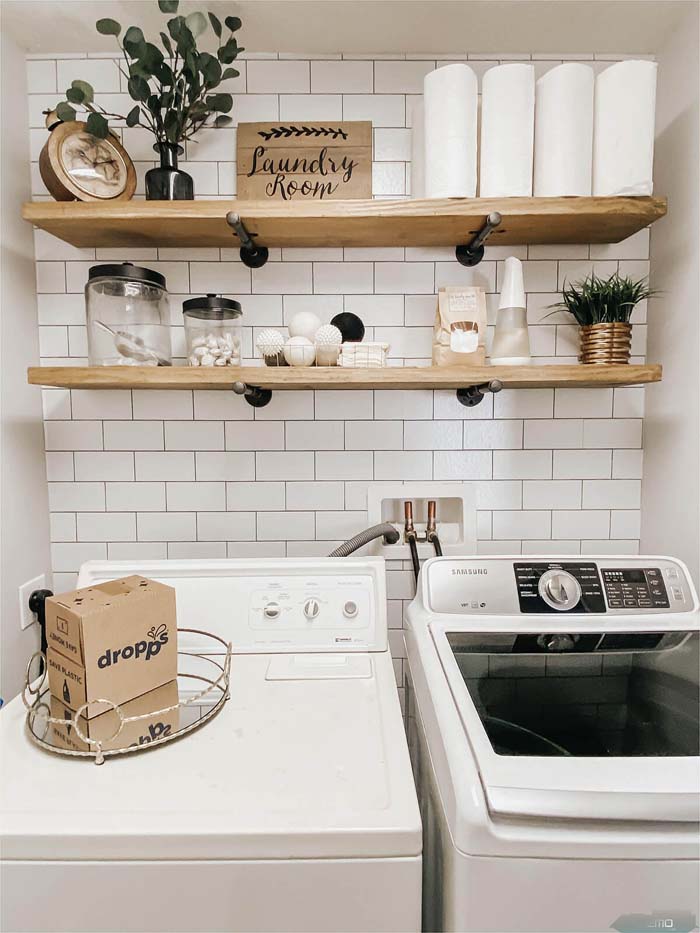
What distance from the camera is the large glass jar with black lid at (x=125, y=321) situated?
4.24 feet

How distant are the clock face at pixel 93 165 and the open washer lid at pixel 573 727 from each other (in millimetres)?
1246

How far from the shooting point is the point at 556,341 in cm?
154

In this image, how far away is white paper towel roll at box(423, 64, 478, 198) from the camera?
121cm

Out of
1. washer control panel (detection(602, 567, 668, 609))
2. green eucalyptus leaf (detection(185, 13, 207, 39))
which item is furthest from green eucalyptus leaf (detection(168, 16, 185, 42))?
washer control panel (detection(602, 567, 668, 609))

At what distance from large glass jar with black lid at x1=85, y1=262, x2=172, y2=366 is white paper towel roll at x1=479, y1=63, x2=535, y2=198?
2.63 feet

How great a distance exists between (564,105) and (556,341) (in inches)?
21.8

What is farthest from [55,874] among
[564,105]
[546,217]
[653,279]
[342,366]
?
[653,279]

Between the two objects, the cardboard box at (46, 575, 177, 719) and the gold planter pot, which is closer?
the cardboard box at (46, 575, 177, 719)

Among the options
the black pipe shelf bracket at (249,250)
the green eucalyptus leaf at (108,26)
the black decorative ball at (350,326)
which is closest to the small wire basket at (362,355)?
the black decorative ball at (350,326)

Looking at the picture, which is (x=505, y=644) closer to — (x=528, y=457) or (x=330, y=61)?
(x=528, y=457)

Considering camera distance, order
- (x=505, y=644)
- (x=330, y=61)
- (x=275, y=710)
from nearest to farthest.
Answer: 1. (x=275, y=710)
2. (x=505, y=644)
3. (x=330, y=61)

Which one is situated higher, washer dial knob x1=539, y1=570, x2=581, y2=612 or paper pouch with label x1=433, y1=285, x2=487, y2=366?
paper pouch with label x1=433, y1=285, x2=487, y2=366

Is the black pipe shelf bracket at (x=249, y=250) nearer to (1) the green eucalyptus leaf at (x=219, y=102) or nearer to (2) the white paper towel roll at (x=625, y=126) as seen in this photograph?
(1) the green eucalyptus leaf at (x=219, y=102)

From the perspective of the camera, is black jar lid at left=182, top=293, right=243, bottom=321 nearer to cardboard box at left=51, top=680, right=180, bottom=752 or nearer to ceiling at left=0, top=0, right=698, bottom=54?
ceiling at left=0, top=0, right=698, bottom=54
